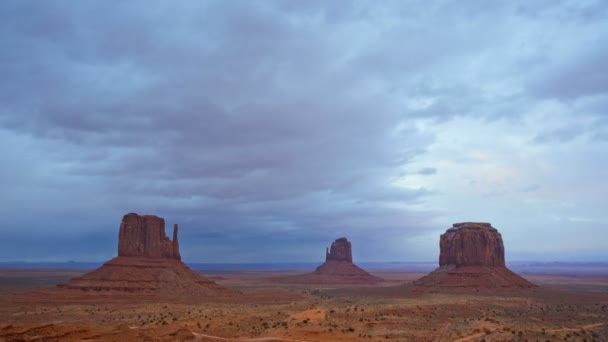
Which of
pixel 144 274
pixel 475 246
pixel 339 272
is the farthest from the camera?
pixel 339 272

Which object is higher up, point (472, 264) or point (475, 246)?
point (475, 246)

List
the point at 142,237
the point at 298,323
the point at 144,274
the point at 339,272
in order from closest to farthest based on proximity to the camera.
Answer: the point at 298,323
the point at 144,274
the point at 142,237
the point at 339,272

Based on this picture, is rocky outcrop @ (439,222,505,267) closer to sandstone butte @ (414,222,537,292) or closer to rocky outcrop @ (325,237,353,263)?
sandstone butte @ (414,222,537,292)

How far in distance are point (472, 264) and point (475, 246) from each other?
4355mm

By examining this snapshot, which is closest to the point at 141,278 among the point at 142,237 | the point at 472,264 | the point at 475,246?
the point at 142,237

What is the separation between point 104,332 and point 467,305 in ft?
167

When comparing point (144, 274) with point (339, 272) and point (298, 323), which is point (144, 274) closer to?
point (298, 323)

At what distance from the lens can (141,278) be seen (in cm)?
8362

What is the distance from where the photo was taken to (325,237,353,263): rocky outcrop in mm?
178500

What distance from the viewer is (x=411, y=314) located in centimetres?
5416

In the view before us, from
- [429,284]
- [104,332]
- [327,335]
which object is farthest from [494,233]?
[104,332]

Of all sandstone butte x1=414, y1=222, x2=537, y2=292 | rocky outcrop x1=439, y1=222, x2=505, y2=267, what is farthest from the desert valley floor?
rocky outcrop x1=439, y1=222, x2=505, y2=267

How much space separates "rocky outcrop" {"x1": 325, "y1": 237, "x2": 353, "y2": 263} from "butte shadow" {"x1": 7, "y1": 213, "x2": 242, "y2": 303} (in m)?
93.2

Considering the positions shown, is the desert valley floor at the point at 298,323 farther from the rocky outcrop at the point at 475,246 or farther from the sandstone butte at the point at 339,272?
the sandstone butte at the point at 339,272
